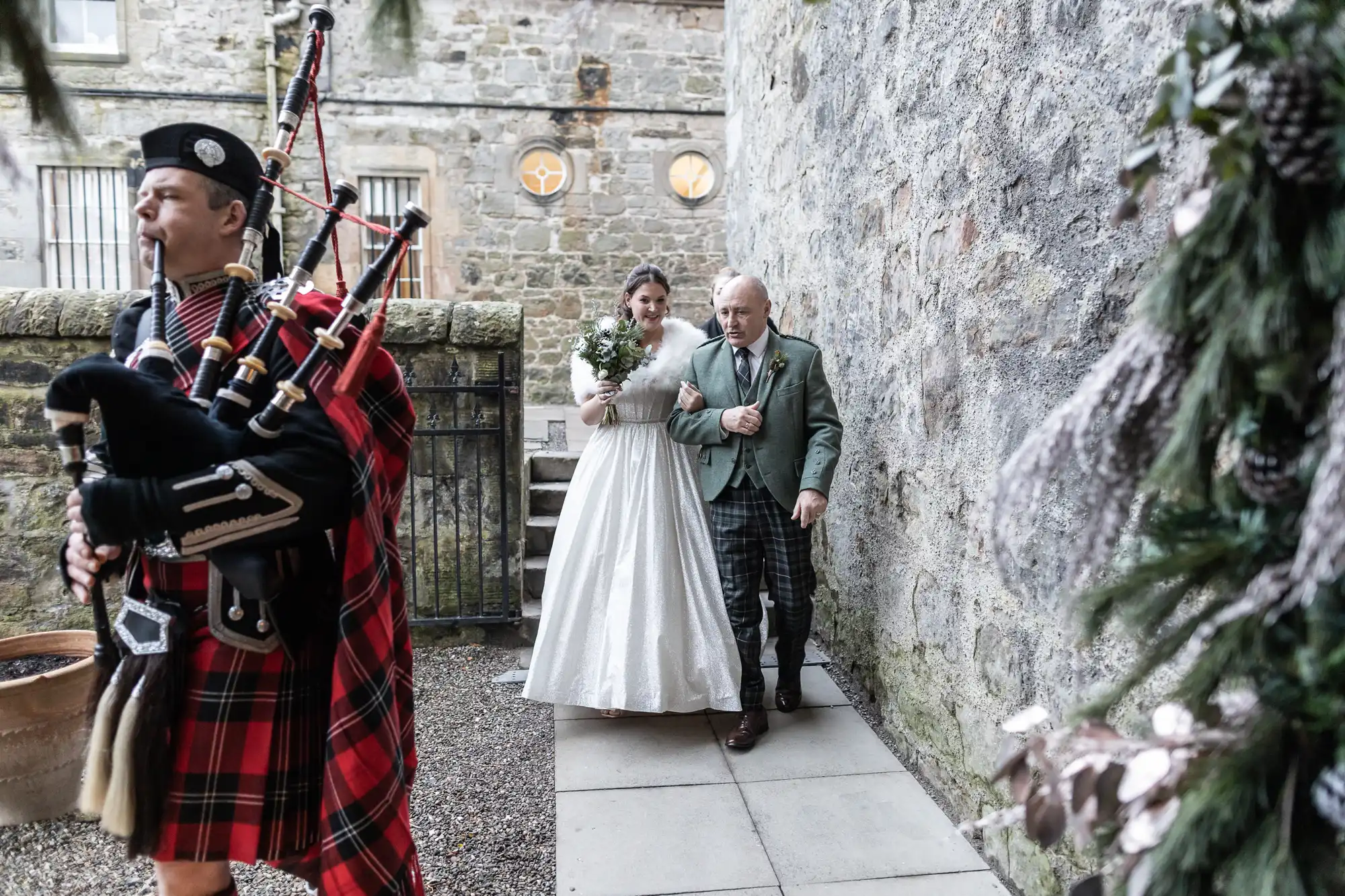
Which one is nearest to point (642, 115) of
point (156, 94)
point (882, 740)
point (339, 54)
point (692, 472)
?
point (339, 54)

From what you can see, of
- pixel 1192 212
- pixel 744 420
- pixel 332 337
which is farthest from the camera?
pixel 744 420

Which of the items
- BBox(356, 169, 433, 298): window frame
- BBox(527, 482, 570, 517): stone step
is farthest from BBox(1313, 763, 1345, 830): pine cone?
BBox(356, 169, 433, 298): window frame

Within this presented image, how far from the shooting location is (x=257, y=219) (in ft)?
5.31

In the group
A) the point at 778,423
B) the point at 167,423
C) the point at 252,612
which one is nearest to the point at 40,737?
the point at 252,612

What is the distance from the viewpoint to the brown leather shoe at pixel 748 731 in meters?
3.19

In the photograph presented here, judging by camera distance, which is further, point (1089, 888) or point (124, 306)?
point (124, 306)

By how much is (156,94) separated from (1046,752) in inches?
480

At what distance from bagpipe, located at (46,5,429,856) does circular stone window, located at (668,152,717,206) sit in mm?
9539

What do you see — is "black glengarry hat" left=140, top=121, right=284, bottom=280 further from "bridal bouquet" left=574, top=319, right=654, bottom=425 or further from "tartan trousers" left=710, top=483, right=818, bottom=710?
"tartan trousers" left=710, top=483, right=818, bottom=710

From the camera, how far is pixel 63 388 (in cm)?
134

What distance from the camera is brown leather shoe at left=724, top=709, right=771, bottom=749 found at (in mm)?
3186

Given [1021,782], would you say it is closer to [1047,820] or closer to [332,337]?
[1047,820]

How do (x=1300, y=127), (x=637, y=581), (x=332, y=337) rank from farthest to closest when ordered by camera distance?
1. (x=637, y=581)
2. (x=332, y=337)
3. (x=1300, y=127)

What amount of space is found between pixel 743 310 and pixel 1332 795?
2.75 metres
